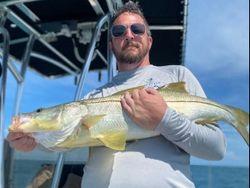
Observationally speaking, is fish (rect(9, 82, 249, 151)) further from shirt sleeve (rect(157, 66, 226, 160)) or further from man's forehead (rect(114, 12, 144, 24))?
man's forehead (rect(114, 12, 144, 24))

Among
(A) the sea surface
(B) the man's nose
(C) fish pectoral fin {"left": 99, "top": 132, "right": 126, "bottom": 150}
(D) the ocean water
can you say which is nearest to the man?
(C) fish pectoral fin {"left": 99, "top": 132, "right": 126, "bottom": 150}

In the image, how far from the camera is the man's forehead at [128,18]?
312 centimetres

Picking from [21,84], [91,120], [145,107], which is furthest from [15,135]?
[21,84]

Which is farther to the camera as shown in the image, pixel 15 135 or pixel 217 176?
pixel 217 176

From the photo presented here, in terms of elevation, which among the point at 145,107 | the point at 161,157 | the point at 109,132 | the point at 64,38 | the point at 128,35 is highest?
the point at 64,38

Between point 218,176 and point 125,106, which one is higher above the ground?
point 125,106

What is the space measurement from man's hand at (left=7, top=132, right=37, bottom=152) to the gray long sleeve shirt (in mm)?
321

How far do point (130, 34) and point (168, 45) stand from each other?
2678 millimetres

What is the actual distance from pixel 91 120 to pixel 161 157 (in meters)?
0.40

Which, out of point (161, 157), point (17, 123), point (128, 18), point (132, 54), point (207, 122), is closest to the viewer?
point (17, 123)

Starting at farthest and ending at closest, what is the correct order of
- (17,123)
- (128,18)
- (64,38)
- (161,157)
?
(64,38) → (128,18) → (161,157) → (17,123)

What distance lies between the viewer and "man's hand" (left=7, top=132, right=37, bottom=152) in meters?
2.69

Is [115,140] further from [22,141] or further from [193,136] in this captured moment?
[22,141]

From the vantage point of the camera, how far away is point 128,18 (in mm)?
3131
